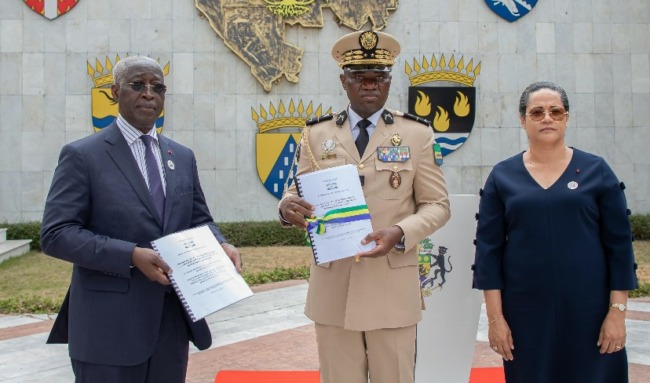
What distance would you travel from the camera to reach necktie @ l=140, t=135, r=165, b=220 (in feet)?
7.22

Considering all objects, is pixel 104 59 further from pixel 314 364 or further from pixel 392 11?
pixel 314 364

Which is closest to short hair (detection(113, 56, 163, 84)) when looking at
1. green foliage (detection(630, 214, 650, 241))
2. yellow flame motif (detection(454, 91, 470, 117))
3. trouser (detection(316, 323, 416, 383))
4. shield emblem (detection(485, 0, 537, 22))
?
trouser (detection(316, 323, 416, 383))

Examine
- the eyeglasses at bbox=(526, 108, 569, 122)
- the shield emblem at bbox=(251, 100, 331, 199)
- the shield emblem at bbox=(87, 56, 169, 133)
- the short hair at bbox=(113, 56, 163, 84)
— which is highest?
the shield emblem at bbox=(87, 56, 169, 133)

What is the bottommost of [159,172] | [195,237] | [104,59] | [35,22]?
[195,237]

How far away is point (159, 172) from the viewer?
7.39 ft

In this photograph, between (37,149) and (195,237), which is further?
(37,149)

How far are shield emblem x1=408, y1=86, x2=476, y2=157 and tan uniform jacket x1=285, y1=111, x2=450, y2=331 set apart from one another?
27.2 ft

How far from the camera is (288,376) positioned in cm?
397

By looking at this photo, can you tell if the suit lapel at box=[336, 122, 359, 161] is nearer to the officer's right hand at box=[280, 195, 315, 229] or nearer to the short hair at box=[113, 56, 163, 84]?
the officer's right hand at box=[280, 195, 315, 229]

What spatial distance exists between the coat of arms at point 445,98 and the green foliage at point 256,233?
3.06 metres

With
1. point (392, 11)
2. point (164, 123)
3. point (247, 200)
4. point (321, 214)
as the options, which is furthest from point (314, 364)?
point (392, 11)

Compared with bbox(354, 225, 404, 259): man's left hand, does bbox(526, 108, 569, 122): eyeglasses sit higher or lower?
higher

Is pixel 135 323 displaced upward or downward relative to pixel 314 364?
upward

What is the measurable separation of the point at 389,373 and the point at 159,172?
46.4 inches
